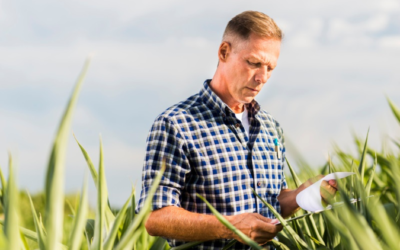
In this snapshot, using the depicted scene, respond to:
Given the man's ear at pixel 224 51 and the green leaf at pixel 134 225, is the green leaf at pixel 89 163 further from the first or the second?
the green leaf at pixel 134 225

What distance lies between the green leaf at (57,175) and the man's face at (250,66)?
0.81m

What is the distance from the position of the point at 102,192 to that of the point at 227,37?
79 centimetres

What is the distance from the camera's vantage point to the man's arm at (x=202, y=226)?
44.4 inches

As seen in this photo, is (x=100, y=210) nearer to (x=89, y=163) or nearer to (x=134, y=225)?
(x=134, y=225)

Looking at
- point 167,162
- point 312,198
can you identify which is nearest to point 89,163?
point 167,162

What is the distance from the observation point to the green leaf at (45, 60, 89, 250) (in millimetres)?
589

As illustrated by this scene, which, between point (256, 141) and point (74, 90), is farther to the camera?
point (256, 141)

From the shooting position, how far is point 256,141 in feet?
4.93

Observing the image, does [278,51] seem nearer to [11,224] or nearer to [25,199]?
[11,224]

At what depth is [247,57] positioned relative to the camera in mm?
1369

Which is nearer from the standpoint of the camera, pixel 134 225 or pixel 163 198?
pixel 134 225

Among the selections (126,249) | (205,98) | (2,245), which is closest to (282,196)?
(205,98)

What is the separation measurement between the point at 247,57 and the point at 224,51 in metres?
0.11

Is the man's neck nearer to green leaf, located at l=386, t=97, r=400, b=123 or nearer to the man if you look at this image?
the man
